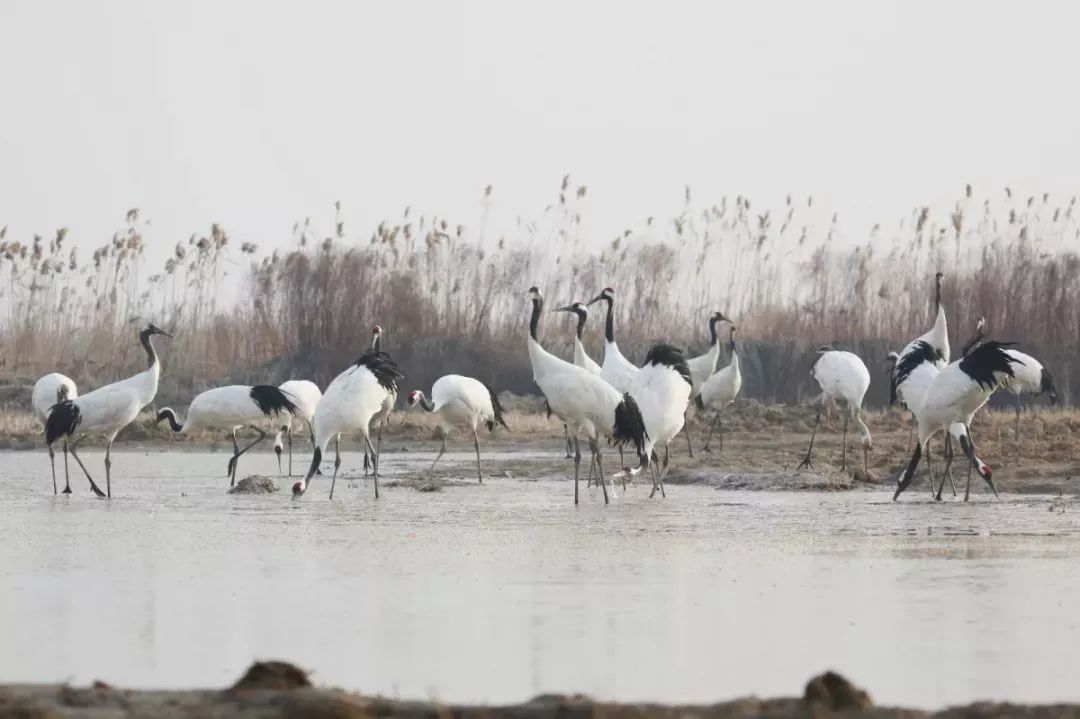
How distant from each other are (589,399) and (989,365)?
3314 mm

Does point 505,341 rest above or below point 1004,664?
above

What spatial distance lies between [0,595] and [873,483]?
9963 mm

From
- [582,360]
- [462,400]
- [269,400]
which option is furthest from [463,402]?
[269,400]

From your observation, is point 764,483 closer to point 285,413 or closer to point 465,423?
point 465,423

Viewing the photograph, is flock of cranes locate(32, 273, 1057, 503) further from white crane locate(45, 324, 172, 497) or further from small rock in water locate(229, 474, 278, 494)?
small rock in water locate(229, 474, 278, 494)

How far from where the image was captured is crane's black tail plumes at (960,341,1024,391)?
14008 millimetres

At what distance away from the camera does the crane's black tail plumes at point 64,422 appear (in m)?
16.3

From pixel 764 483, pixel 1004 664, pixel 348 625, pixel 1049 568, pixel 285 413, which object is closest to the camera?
pixel 1004 664

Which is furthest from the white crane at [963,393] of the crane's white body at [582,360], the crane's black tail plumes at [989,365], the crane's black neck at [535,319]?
the crane's white body at [582,360]

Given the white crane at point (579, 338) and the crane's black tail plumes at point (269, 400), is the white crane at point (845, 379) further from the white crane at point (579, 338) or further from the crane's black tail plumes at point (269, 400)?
the crane's black tail plumes at point (269, 400)

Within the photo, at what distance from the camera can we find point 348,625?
22.2ft

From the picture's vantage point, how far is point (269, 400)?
703 inches

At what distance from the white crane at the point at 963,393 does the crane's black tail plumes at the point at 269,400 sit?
6.68 metres

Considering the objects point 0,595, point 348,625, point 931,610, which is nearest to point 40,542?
point 0,595
